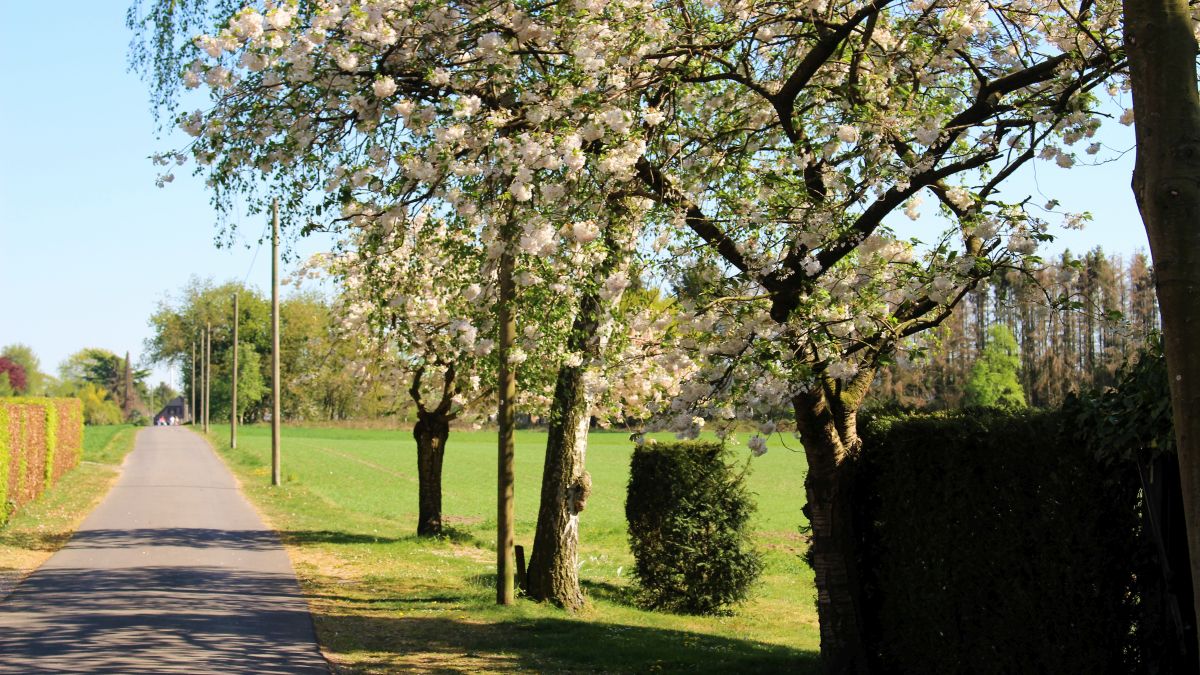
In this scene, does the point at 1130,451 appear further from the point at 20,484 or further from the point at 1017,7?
the point at 20,484

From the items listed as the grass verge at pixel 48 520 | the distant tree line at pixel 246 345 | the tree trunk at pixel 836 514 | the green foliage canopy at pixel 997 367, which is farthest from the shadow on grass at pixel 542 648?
the distant tree line at pixel 246 345

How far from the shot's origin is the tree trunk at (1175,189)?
3.82 metres

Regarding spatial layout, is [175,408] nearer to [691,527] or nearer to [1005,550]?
[691,527]

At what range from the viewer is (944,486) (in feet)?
23.9

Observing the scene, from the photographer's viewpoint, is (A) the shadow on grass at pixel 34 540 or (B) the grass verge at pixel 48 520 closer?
(B) the grass verge at pixel 48 520

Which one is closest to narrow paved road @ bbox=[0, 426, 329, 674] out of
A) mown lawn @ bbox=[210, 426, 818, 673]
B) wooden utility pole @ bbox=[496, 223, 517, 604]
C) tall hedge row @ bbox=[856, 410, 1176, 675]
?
mown lawn @ bbox=[210, 426, 818, 673]

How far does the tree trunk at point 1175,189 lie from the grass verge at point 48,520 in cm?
1288

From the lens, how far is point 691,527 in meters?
13.9

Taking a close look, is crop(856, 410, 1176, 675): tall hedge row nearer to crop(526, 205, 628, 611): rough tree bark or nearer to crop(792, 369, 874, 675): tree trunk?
crop(792, 369, 874, 675): tree trunk

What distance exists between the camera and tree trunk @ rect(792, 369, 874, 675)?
8.38 metres

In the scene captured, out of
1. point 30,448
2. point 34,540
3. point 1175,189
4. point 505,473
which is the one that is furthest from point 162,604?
point 30,448

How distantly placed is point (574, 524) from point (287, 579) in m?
4.39

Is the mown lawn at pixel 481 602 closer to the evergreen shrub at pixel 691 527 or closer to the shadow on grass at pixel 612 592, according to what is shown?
the shadow on grass at pixel 612 592

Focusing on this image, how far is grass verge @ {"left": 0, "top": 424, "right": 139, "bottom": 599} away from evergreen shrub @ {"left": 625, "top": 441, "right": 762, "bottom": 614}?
774cm
